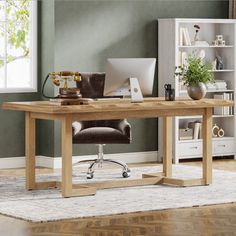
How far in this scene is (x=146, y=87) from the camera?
7770mm

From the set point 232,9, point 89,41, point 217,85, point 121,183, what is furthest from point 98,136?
point 232,9

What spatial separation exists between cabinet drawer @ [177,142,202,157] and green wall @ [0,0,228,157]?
1.27ft

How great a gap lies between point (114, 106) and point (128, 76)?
19.6 inches

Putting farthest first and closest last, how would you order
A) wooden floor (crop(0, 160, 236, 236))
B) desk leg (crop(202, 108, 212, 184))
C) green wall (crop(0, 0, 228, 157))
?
green wall (crop(0, 0, 228, 157)), desk leg (crop(202, 108, 212, 184)), wooden floor (crop(0, 160, 236, 236))

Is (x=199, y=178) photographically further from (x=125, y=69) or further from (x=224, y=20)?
(x=224, y=20)

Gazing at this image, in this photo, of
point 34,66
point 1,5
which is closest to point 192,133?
point 34,66

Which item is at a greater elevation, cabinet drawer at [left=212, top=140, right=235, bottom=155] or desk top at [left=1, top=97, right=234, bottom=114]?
desk top at [left=1, top=97, right=234, bottom=114]

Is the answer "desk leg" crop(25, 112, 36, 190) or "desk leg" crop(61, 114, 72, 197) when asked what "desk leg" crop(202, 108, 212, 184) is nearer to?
"desk leg" crop(61, 114, 72, 197)

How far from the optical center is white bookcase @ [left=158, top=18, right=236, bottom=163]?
979 cm

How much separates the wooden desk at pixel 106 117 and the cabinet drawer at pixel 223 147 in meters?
1.95

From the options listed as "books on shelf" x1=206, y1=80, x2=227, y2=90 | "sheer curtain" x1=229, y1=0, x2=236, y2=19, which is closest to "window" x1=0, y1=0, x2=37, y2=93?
"books on shelf" x1=206, y1=80, x2=227, y2=90

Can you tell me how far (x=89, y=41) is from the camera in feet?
31.3

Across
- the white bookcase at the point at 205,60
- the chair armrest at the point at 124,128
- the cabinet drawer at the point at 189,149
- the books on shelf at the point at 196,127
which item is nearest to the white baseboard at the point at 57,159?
the white bookcase at the point at 205,60

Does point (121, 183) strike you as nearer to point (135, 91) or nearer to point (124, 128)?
point (124, 128)
